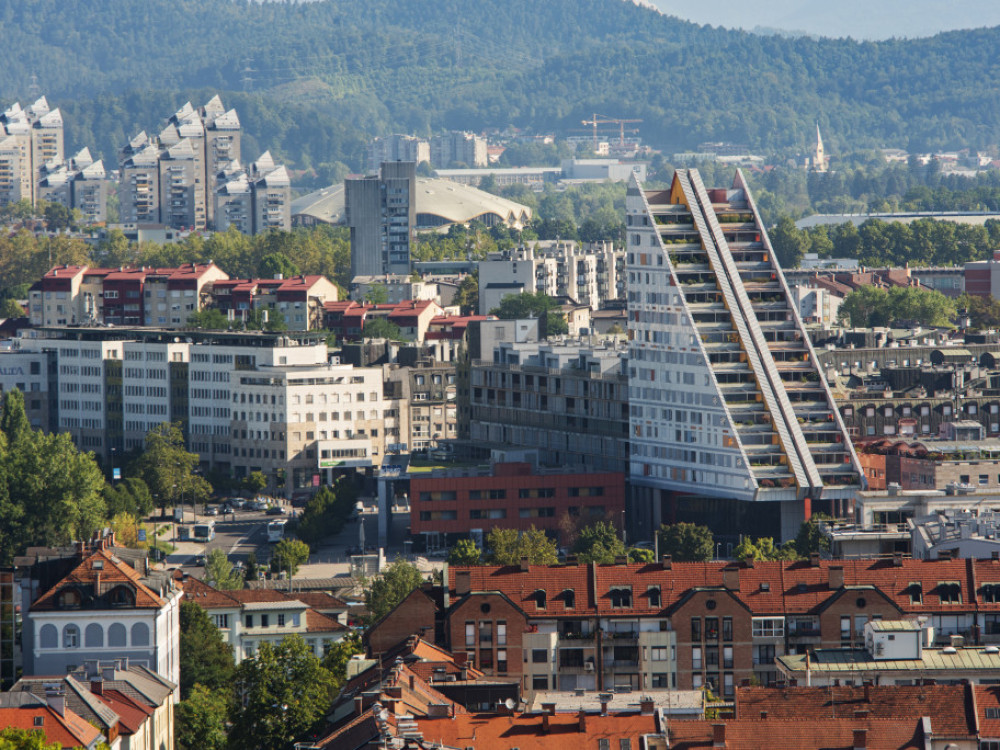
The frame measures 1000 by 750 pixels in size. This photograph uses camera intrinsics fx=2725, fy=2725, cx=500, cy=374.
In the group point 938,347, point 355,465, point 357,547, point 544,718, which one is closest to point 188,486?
point 355,465

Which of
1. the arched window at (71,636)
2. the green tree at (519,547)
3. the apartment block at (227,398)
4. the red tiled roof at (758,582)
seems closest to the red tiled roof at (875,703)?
the red tiled roof at (758,582)

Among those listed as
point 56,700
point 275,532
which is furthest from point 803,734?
point 275,532

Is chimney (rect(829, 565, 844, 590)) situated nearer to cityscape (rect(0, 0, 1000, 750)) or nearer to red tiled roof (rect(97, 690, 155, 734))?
cityscape (rect(0, 0, 1000, 750))

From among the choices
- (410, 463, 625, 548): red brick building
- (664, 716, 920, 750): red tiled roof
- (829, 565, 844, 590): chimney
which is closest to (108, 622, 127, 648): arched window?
(829, 565, 844, 590): chimney

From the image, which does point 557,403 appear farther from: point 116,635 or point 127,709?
point 127,709

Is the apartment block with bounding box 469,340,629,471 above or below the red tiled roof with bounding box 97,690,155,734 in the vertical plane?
above

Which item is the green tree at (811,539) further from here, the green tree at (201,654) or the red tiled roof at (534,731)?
the red tiled roof at (534,731)
